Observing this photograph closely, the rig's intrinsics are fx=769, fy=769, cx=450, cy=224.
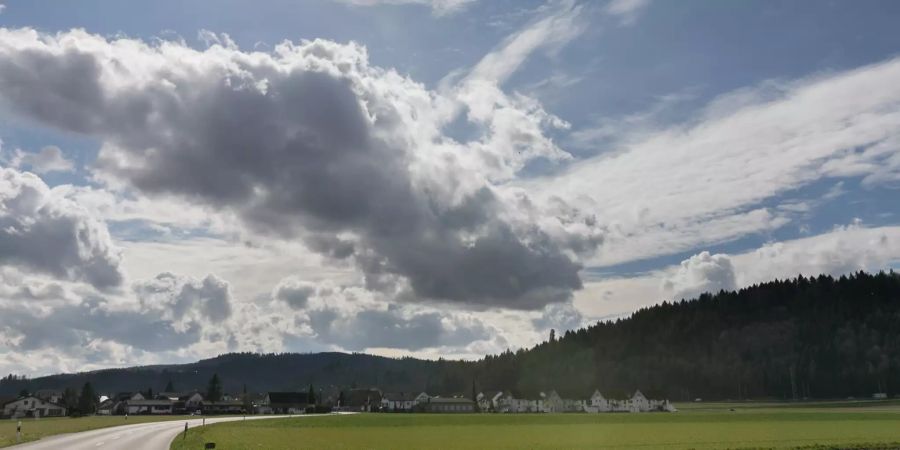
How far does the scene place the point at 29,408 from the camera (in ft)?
618

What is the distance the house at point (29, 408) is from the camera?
184m

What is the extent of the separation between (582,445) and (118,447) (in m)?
33.0

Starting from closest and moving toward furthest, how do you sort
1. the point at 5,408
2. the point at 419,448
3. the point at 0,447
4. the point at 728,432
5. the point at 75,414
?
1. the point at 0,447
2. the point at 419,448
3. the point at 728,432
4. the point at 75,414
5. the point at 5,408

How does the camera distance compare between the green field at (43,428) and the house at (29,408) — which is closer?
the green field at (43,428)

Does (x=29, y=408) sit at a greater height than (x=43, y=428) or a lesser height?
greater

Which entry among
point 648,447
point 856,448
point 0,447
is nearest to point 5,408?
point 0,447

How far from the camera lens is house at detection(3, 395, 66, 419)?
183500 mm

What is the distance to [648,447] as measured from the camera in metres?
56.6

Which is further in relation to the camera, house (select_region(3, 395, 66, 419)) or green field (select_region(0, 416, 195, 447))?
house (select_region(3, 395, 66, 419))

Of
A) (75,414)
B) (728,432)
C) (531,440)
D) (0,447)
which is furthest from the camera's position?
(75,414)

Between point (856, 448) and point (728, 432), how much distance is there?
854 inches

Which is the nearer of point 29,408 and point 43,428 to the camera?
point 43,428

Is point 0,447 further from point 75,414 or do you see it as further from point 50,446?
point 75,414

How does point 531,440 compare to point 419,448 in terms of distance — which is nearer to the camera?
point 419,448
